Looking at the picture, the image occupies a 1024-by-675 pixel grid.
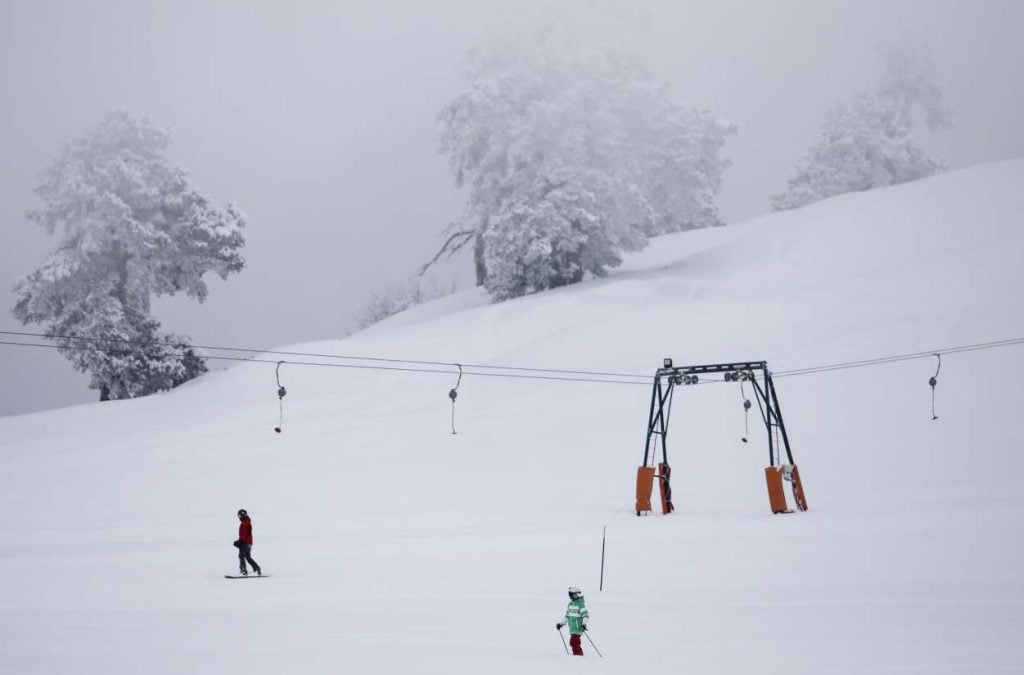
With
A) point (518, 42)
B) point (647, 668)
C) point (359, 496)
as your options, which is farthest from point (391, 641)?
point (518, 42)

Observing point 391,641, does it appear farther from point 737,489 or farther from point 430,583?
point 737,489

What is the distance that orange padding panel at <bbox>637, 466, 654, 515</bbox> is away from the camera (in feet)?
75.3

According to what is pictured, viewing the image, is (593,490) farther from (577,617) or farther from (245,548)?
(577,617)

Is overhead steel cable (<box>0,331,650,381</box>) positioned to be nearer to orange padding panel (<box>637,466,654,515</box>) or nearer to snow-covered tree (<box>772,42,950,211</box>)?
orange padding panel (<box>637,466,654,515</box>)

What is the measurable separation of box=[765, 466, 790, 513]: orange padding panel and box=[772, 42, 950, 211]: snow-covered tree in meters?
59.7

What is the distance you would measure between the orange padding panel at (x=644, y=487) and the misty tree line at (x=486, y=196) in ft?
77.3

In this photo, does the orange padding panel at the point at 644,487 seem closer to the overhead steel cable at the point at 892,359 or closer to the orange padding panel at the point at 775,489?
the orange padding panel at the point at 775,489

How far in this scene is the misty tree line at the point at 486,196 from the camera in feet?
141

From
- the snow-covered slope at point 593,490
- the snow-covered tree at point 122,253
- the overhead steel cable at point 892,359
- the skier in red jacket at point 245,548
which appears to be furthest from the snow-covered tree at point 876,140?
the skier in red jacket at point 245,548

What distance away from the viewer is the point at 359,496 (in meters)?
26.7

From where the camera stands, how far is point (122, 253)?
4425 centimetres

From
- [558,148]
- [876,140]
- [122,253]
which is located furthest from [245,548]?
[876,140]

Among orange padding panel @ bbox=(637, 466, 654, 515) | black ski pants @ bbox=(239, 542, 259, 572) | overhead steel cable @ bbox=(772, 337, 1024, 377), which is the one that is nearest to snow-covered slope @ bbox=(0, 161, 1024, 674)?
overhead steel cable @ bbox=(772, 337, 1024, 377)

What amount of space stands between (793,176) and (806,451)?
58.1m
